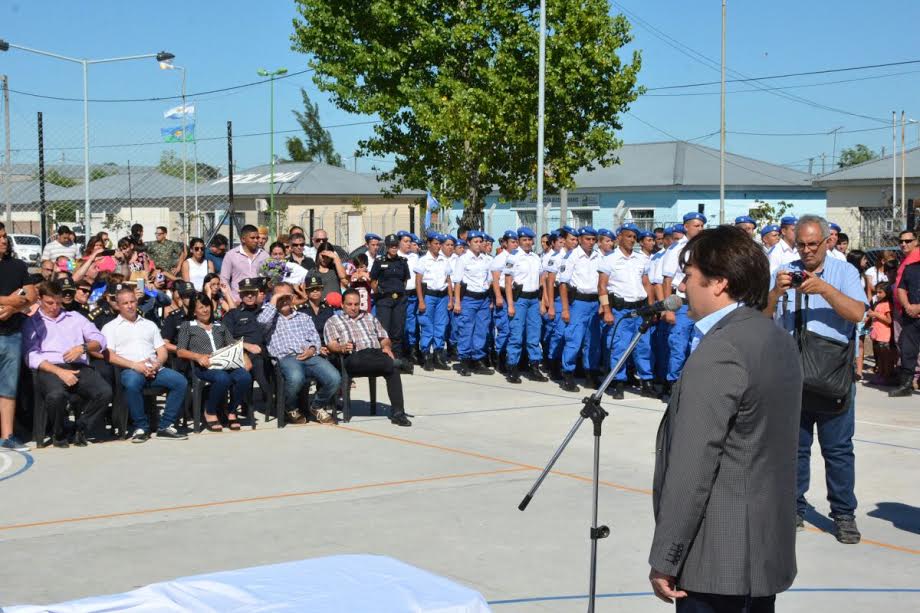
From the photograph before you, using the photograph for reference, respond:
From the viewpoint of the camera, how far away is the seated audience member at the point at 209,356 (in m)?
10.9

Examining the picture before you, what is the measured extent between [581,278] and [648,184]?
37809 mm

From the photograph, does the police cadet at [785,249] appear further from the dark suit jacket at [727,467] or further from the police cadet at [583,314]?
the dark suit jacket at [727,467]

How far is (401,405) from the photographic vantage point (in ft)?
37.5

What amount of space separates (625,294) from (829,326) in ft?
21.1

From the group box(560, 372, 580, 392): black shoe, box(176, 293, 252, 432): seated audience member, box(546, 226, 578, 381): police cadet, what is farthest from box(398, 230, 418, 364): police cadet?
box(176, 293, 252, 432): seated audience member

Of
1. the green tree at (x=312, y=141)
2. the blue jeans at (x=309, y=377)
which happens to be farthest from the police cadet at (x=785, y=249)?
the green tree at (x=312, y=141)

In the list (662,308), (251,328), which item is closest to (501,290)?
(251,328)

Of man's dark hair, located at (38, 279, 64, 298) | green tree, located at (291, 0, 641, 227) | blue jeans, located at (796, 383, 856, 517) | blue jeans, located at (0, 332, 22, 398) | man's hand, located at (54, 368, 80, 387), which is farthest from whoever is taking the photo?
green tree, located at (291, 0, 641, 227)

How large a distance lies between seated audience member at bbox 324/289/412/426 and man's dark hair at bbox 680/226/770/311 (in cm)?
814

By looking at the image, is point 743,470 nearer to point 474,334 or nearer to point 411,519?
point 411,519

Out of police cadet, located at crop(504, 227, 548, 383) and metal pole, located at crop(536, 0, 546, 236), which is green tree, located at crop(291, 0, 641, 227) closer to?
metal pole, located at crop(536, 0, 546, 236)

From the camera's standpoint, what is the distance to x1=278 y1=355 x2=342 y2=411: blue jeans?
11312mm

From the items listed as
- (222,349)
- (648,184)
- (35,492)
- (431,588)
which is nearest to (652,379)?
(222,349)

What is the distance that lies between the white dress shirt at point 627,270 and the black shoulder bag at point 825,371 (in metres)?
6.25
